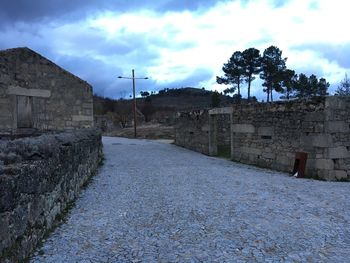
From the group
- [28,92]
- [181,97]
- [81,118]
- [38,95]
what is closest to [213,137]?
[81,118]

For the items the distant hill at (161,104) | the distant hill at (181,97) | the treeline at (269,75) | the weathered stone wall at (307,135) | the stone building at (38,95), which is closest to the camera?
the weathered stone wall at (307,135)

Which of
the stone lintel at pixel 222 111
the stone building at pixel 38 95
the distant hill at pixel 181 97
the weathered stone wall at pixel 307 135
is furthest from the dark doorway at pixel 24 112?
the distant hill at pixel 181 97

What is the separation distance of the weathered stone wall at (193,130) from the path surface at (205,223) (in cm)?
951

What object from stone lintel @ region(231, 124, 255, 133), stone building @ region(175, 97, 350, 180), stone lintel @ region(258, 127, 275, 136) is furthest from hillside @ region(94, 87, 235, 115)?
stone lintel @ region(258, 127, 275, 136)

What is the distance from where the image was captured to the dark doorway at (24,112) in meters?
13.1

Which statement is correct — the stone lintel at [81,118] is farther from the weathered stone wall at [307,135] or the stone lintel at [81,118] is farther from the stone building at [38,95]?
the weathered stone wall at [307,135]

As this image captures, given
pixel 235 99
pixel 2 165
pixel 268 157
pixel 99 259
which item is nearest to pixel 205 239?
pixel 99 259

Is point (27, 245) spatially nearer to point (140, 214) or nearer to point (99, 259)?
point (99, 259)

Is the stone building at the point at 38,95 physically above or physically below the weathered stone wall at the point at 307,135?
above

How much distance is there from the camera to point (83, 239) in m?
5.18

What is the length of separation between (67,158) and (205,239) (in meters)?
Result: 2.89

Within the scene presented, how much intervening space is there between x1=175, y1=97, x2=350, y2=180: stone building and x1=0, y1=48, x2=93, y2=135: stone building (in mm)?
6064

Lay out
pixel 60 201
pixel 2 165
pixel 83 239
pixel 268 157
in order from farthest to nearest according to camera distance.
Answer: pixel 268 157
pixel 60 201
pixel 83 239
pixel 2 165

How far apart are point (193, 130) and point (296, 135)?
33.1 ft
